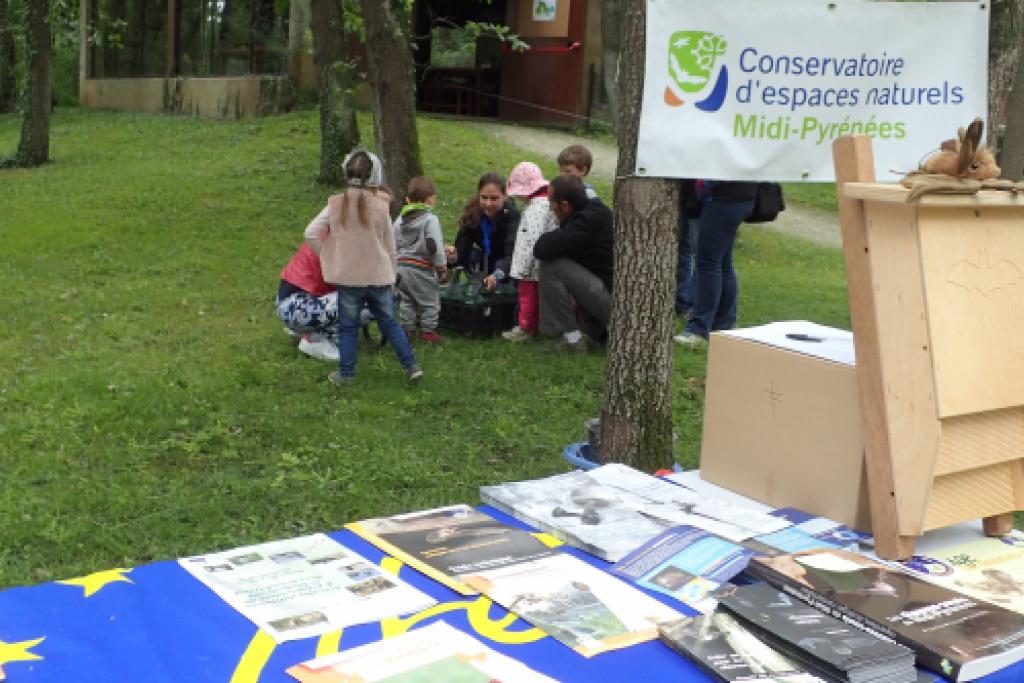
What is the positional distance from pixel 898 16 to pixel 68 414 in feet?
14.0

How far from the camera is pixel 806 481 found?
2.73 m

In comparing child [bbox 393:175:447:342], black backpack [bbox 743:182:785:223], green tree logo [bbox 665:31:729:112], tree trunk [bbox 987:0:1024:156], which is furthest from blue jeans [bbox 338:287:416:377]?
tree trunk [bbox 987:0:1024:156]

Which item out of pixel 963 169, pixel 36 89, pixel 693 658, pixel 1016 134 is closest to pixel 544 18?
pixel 36 89

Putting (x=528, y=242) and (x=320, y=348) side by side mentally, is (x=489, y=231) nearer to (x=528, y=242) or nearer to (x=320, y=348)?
(x=528, y=242)

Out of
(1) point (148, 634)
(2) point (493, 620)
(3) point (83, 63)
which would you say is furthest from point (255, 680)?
(3) point (83, 63)

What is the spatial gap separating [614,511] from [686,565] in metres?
0.33

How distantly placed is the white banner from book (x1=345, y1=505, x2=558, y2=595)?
1564 mm

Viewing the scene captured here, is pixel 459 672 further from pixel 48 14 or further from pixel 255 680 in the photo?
pixel 48 14

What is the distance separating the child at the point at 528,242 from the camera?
732 centimetres

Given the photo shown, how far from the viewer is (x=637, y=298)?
159 inches

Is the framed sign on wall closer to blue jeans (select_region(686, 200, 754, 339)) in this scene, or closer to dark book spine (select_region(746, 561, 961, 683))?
blue jeans (select_region(686, 200, 754, 339))

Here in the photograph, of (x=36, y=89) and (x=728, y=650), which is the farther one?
(x=36, y=89)

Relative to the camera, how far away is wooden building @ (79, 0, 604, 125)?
19.2 metres

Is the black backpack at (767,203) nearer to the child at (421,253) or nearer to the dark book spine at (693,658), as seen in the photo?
the child at (421,253)
